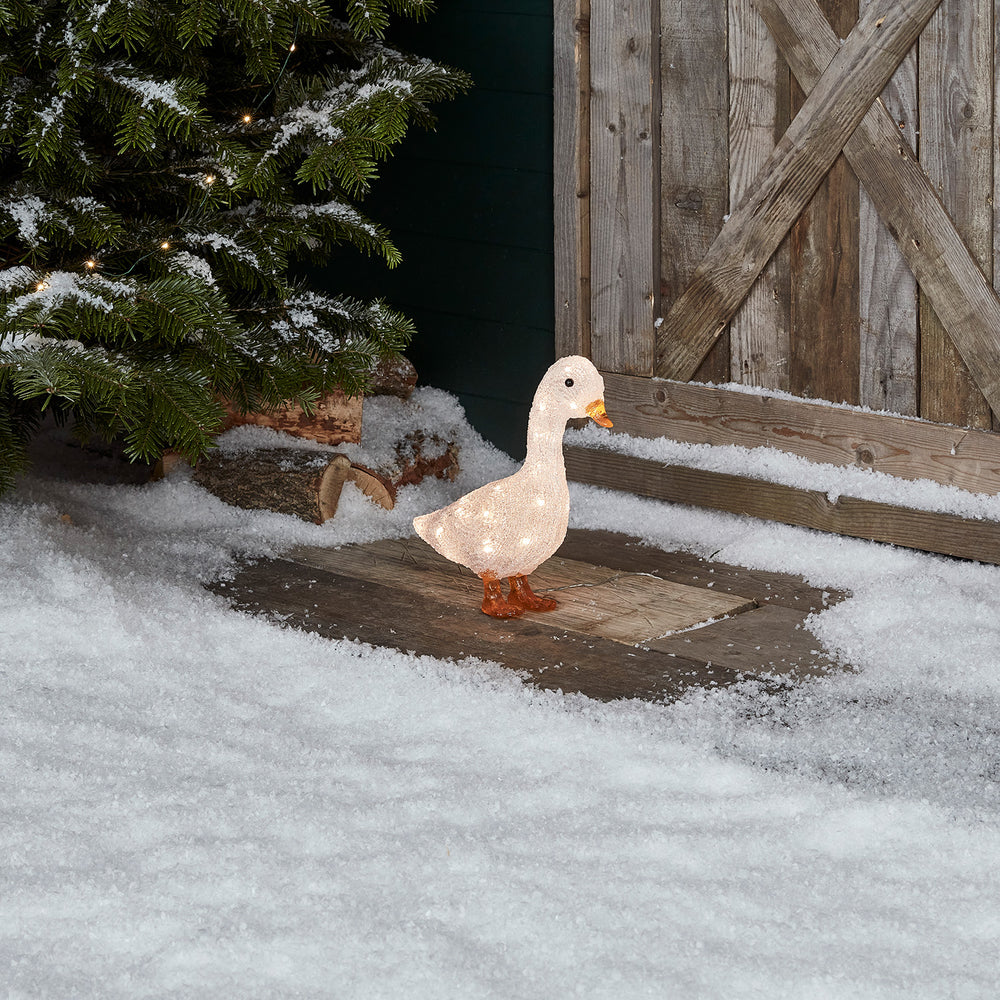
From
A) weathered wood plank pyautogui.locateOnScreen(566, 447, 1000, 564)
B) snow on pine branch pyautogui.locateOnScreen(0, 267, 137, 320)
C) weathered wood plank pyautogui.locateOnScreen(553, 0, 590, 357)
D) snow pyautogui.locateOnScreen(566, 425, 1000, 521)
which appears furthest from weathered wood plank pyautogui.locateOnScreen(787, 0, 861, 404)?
snow on pine branch pyautogui.locateOnScreen(0, 267, 137, 320)

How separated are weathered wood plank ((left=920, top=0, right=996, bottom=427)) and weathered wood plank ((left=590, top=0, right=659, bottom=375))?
989mm

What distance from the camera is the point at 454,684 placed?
3.18 metres

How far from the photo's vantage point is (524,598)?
12.1 ft

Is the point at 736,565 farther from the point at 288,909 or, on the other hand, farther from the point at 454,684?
the point at 288,909

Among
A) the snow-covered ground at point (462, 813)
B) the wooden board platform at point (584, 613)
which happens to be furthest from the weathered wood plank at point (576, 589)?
the snow-covered ground at point (462, 813)

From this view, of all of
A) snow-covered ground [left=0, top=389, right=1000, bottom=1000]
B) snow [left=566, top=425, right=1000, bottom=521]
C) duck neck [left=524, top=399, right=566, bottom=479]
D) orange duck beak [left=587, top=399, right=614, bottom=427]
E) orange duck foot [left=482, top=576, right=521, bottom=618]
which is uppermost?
orange duck beak [left=587, top=399, right=614, bottom=427]

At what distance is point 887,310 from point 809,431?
47cm

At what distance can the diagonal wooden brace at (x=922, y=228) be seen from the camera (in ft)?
12.4

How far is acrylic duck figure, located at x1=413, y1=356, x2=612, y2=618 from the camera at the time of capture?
3.45 m

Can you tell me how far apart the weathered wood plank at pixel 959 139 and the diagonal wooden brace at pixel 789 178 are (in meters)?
0.10

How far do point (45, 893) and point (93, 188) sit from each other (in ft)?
7.35

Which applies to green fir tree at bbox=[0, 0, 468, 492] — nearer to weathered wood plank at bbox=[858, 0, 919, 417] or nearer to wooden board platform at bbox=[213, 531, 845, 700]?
wooden board platform at bbox=[213, 531, 845, 700]

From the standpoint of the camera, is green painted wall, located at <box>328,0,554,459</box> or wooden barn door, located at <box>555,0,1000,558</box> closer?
wooden barn door, located at <box>555,0,1000,558</box>

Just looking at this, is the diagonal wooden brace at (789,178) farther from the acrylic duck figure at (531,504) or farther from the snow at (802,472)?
the acrylic duck figure at (531,504)
